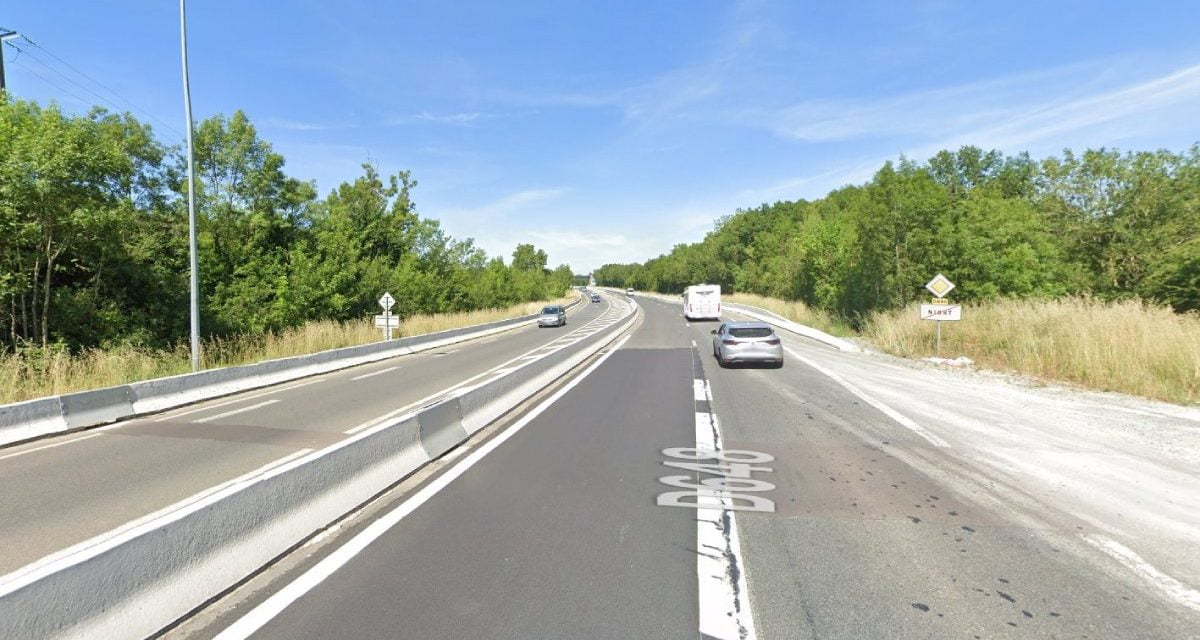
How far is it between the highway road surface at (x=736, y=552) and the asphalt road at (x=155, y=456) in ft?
7.35

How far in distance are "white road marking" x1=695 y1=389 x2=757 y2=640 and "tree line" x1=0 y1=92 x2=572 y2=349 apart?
1579 cm

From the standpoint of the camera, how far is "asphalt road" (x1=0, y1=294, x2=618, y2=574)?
4.98 meters

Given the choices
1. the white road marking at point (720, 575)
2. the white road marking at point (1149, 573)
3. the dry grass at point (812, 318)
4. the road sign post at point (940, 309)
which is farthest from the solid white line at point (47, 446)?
the dry grass at point (812, 318)

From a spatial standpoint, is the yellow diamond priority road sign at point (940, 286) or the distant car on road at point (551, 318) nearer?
the yellow diamond priority road sign at point (940, 286)

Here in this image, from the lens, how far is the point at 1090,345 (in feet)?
42.4

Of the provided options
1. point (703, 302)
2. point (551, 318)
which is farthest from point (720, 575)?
point (703, 302)

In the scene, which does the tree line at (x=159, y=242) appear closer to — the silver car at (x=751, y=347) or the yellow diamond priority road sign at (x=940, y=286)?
the silver car at (x=751, y=347)

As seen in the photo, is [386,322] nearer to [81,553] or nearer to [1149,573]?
[81,553]

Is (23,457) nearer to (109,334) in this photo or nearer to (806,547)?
(806,547)

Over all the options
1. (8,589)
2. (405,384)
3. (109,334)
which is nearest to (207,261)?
(109,334)

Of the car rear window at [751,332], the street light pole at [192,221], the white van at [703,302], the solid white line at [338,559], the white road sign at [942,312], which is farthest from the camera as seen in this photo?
the white van at [703,302]

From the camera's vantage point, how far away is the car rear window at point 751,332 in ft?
56.1

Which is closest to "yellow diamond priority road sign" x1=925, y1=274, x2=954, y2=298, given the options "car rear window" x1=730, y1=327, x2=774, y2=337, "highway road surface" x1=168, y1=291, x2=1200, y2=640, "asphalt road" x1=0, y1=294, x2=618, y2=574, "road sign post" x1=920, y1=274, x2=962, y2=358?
"road sign post" x1=920, y1=274, x2=962, y2=358

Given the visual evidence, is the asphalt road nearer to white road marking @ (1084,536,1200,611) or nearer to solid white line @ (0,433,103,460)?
solid white line @ (0,433,103,460)
